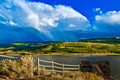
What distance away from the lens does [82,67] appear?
3553 cm

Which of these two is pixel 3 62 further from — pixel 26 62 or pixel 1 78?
pixel 1 78

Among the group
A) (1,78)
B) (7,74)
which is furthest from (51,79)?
(7,74)

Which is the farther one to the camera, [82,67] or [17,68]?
[82,67]

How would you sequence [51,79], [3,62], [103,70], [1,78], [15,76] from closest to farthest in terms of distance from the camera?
[51,79] < [1,78] < [15,76] < [3,62] < [103,70]

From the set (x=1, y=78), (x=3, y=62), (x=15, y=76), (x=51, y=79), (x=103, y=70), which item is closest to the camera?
(x=51, y=79)

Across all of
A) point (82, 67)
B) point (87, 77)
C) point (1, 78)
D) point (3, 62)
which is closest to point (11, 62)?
point (3, 62)

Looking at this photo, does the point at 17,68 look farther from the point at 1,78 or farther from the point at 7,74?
the point at 1,78

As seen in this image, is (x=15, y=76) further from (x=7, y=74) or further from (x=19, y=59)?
(x=19, y=59)

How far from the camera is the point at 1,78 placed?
81.1 ft

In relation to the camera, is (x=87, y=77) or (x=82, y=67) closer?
(x=87, y=77)

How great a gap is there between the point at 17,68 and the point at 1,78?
3016mm

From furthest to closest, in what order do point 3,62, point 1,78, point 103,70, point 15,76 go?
point 103,70
point 3,62
point 15,76
point 1,78

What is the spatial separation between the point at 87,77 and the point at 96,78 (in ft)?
2.70

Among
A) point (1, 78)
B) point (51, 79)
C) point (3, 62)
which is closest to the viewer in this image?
point (51, 79)
